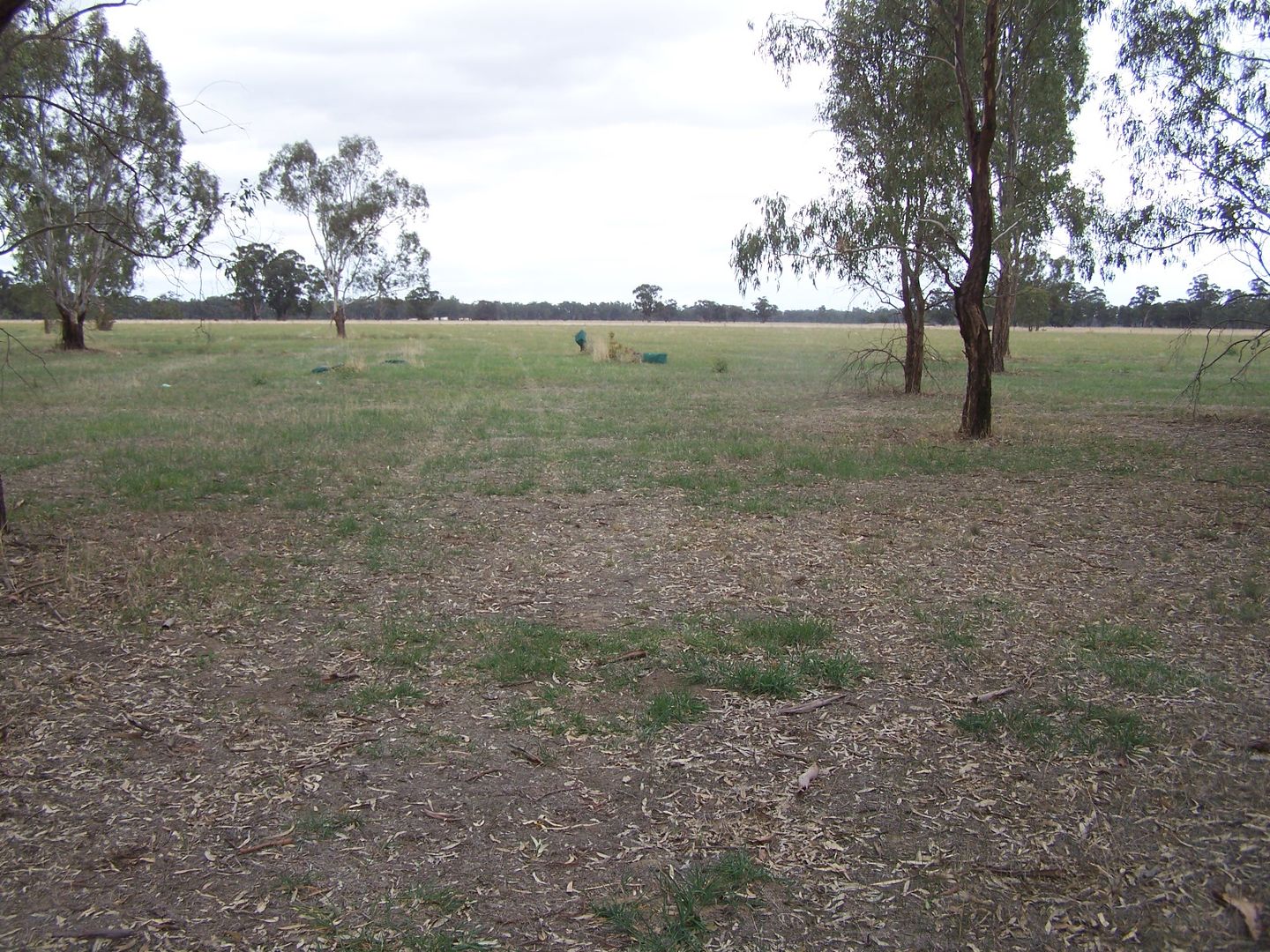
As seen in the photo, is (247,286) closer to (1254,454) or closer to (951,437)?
(951,437)

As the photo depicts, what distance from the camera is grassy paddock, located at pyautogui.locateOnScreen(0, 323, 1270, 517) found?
9.95m

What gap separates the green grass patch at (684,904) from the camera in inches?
112

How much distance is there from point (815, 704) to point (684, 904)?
174cm

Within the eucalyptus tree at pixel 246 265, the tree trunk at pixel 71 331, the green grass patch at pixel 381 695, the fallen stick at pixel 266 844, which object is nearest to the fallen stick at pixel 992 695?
the green grass patch at pixel 381 695

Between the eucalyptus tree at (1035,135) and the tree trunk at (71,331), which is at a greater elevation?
the eucalyptus tree at (1035,135)

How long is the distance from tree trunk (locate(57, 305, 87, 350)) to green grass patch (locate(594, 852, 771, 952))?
3427 cm

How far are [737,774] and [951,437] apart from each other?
10303 millimetres

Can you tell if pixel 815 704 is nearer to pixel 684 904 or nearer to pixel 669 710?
pixel 669 710

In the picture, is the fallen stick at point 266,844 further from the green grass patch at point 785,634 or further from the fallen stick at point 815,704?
the green grass patch at point 785,634

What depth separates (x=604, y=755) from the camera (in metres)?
4.06

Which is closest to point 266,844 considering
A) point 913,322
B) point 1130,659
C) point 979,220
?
point 1130,659

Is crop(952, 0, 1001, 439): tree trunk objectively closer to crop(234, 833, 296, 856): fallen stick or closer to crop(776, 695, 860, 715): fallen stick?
crop(776, 695, 860, 715): fallen stick

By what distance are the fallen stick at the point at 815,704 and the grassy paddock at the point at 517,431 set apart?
14.3 ft

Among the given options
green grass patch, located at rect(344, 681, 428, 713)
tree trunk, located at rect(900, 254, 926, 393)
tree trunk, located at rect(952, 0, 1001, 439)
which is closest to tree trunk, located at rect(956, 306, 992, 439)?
tree trunk, located at rect(952, 0, 1001, 439)
